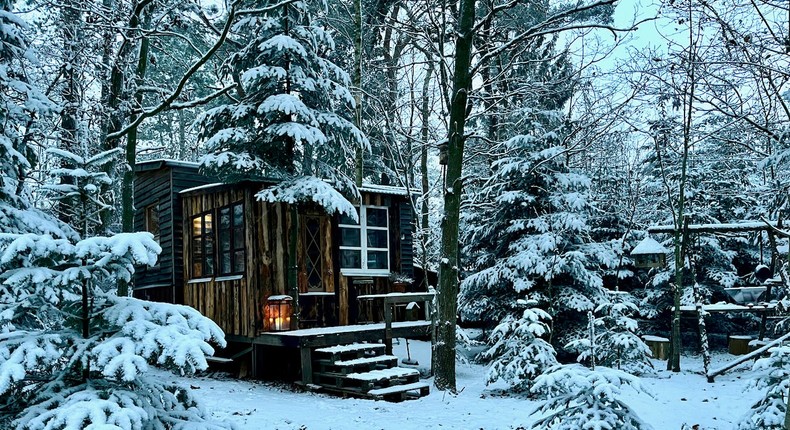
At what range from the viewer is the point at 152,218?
50.4ft

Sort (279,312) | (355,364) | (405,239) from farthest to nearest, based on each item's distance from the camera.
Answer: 1. (405,239)
2. (279,312)
3. (355,364)

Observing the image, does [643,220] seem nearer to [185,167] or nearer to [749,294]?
[749,294]

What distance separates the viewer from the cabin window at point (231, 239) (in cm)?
1191

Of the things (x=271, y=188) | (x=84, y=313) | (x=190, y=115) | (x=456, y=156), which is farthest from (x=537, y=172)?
(x=190, y=115)

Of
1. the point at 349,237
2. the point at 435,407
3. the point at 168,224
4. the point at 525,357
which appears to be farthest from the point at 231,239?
the point at 525,357

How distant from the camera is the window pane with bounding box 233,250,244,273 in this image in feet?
39.0

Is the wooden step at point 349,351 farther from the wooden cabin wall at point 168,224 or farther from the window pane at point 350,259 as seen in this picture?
the wooden cabin wall at point 168,224

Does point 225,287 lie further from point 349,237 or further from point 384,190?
point 384,190

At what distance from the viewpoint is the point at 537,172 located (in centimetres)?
1357

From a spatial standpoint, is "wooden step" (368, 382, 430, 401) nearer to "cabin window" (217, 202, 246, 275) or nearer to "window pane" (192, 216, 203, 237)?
"cabin window" (217, 202, 246, 275)

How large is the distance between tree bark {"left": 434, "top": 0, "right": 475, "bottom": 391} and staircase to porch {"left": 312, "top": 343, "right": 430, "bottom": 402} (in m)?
0.53

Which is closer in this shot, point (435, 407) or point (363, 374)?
point (435, 407)

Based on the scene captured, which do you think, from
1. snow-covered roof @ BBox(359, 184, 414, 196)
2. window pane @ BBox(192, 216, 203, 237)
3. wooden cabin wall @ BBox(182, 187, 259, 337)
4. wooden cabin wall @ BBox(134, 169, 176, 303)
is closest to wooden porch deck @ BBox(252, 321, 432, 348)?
wooden cabin wall @ BBox(182, 187, 259, 337)

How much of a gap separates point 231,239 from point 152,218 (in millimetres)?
4382
